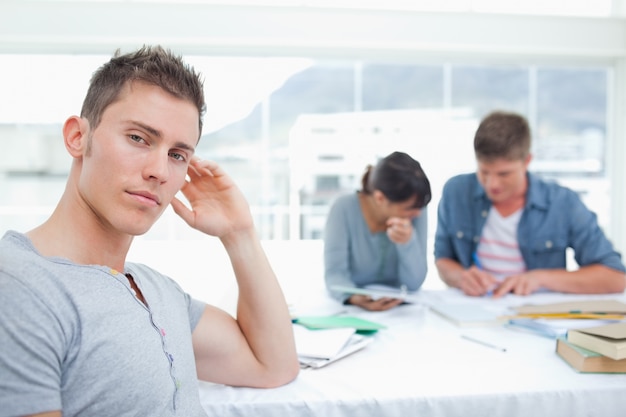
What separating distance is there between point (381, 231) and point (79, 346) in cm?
141

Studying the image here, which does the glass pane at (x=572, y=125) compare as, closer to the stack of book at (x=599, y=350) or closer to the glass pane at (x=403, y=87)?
the glass pane at (x=403, y=87)

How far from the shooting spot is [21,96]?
5.34 m

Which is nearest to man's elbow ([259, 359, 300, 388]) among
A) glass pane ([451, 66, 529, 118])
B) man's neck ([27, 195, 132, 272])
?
man's neck ([27, 195, 132, 272])

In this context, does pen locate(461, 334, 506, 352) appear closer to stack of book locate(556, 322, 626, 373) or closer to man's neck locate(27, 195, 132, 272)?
stack of book locate(556, 322, 626, 373)

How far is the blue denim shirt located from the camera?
211 centimetres

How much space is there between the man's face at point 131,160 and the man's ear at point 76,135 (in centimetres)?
1

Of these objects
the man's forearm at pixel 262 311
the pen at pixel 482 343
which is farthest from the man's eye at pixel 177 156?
the pen at pixel 482 343

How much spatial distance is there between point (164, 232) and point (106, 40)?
7.78 feet

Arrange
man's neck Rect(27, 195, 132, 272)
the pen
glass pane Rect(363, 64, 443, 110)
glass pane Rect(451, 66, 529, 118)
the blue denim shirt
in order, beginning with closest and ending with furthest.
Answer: man's neck Rect(27, 195, 132, 272) < the pen < the blue denim shirt < glass pane Rect(363, 64, 443, 110) < glass pane Rect(451, 66, 529, 118)

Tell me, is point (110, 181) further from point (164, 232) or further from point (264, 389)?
point (164, 232)

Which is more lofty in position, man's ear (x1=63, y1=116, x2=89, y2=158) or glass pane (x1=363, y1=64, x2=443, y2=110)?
glass pane (x1=363, y1=64, x2=443, y2=110)

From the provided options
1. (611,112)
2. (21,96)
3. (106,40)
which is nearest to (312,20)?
(106,40)

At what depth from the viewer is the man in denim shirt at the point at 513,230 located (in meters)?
1.99

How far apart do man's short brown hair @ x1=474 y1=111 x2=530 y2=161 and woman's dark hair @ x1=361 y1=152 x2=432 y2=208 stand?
306 mm
